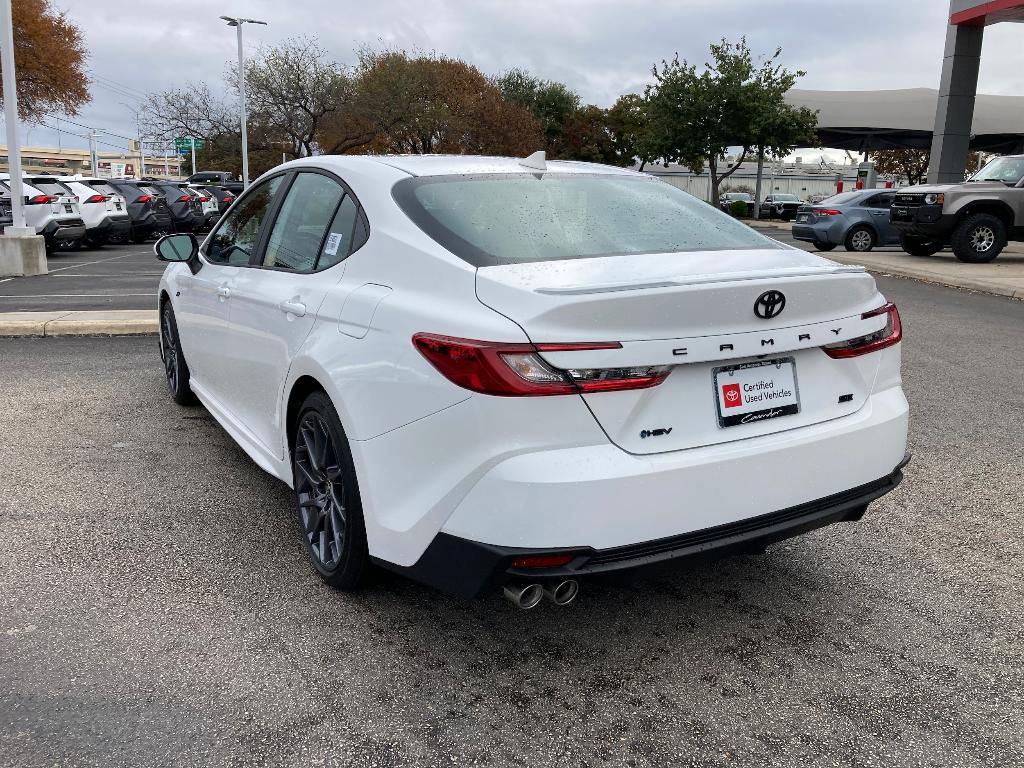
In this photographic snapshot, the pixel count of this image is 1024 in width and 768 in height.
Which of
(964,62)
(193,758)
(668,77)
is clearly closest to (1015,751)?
(193,758)

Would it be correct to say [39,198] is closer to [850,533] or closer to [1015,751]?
[850,533]

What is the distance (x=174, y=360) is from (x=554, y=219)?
12.2 ft

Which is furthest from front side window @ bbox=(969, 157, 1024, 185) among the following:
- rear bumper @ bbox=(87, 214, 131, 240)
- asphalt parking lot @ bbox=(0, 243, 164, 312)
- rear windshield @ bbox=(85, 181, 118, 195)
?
rear windshield @ bbox=(85, 181, 118, 195)

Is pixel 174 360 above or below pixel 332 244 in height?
below

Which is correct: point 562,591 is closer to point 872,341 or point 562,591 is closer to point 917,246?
point 872,341

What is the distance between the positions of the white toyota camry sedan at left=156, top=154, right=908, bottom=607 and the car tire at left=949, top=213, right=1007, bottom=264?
588 inches

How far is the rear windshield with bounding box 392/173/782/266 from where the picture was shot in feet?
9.59

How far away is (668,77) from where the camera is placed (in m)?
39.1

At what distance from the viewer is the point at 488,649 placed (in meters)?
2.95

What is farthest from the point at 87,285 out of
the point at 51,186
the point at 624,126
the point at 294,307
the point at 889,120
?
the point at 624,126

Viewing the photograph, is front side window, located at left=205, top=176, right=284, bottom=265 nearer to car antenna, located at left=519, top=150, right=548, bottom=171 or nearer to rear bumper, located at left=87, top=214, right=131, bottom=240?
car antenna, located at left=519, top=150, right=548, bottom=171

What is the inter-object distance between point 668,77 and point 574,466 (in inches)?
1562

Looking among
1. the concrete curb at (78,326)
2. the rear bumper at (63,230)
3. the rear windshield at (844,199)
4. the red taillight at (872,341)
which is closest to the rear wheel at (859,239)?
the rear windshield at (844,199)

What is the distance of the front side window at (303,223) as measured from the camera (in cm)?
354
